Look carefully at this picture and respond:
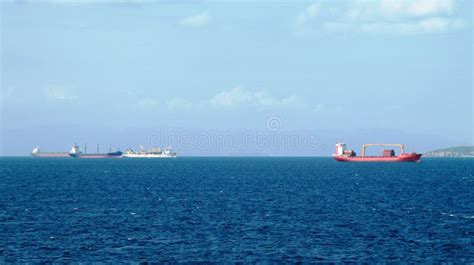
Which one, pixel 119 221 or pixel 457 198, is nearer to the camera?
pixel 119 221

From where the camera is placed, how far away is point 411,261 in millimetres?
60062

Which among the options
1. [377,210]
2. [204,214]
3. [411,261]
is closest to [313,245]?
[411,261]

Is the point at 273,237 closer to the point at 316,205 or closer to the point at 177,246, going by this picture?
the point at 177,246

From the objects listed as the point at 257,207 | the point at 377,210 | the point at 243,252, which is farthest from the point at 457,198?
the point at 243,252

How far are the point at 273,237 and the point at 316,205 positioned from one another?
115 ft

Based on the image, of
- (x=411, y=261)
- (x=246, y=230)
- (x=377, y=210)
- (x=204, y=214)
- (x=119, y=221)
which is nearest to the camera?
(x=411, y=261)

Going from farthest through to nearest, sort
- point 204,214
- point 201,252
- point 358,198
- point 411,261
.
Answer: point 358,198
point 204,214
point 201,252
point 411,261

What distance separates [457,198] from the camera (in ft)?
397

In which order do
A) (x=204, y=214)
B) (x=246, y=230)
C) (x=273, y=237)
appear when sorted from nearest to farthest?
(x=273, y=237)
(x=246, y=230)
(x=204, y=214)

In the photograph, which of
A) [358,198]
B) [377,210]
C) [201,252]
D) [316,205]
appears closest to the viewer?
[201,252]

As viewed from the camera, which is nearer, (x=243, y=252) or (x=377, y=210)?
(x=243, y=252)

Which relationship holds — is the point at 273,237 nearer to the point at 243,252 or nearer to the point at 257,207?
the point at 243,252

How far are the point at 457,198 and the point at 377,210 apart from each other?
92.1 ft

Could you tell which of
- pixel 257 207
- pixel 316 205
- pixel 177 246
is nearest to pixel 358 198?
pixel 316 205
